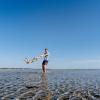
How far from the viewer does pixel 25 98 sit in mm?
13250

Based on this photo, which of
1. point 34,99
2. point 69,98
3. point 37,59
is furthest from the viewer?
point 37,59

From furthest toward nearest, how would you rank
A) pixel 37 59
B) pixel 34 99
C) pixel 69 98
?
pixel 37 59
pixel 69 98
pixel 34 99

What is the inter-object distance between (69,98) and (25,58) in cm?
1553

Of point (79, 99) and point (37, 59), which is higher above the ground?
point (37, 59)

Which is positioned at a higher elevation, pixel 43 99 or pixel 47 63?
pixel 47 63

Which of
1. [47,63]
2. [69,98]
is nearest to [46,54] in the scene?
[47,63]

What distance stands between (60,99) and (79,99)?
1240mm

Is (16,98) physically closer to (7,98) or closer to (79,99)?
(7,98)

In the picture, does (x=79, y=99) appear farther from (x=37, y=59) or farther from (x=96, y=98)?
(x=37, y=59)

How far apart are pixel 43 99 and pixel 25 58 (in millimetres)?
15794

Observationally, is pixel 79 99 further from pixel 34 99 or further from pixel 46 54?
pixel 46 54

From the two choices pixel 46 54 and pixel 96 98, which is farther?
pixel 46 54

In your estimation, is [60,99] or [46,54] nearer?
[60,99]

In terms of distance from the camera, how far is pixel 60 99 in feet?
43.9
